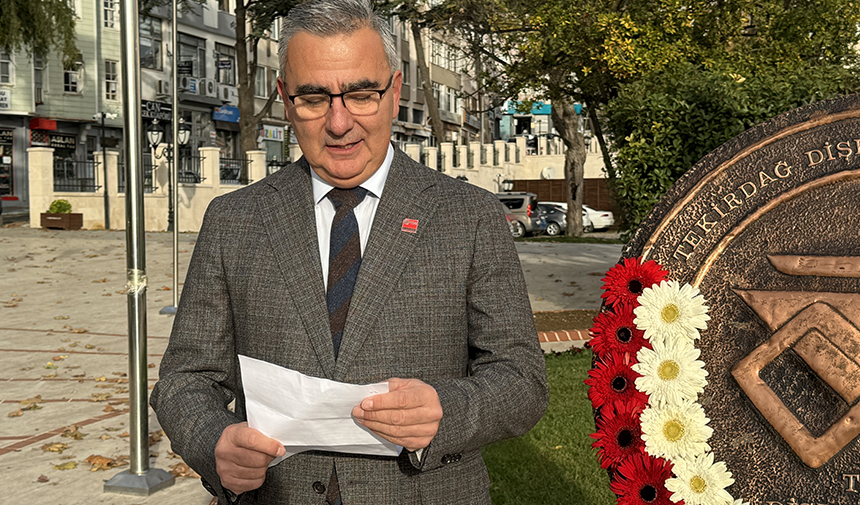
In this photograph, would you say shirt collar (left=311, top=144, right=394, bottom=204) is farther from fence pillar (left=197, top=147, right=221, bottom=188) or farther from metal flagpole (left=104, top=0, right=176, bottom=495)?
fence pillar (left=197, top=147, right=221, bottom=188)

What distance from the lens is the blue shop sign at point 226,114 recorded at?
39.8 metres

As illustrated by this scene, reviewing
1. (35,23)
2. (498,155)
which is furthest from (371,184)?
(498,155)

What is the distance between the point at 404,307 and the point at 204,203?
27.8 m

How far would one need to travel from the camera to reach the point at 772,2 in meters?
10.5

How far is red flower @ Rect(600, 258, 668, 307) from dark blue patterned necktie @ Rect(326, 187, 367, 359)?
107 centimetres

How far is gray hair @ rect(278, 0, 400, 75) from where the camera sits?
6.78ft

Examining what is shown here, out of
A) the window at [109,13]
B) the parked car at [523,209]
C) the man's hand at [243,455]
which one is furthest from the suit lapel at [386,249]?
the window at [109,13]

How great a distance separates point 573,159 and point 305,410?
26281 millimetres

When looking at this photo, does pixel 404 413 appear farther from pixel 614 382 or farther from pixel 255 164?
pixel 255 164

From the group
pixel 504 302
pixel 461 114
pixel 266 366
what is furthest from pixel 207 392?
pixel 461 114

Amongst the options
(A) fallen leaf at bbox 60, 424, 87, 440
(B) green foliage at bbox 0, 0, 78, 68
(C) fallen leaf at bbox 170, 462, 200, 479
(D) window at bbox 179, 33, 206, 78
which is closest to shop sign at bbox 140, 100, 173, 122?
(D) window at bbox 179, 33, 206, 78

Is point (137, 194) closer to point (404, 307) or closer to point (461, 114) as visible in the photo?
point (404, 307)

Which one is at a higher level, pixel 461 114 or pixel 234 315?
pixel 461 114

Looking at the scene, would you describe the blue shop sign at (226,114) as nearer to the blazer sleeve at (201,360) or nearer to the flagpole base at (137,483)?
the flagpole base at (137,483)
